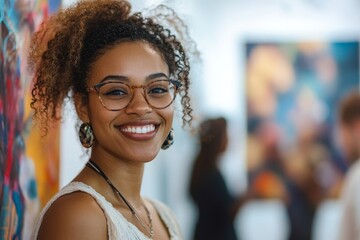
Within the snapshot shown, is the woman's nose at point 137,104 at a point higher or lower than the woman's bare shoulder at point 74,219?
higher

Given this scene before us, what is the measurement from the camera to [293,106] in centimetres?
805

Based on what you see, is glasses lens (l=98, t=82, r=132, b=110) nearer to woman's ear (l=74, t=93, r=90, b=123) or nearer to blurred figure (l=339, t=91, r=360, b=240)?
woman's ear (l=74, t=93, r=90, b=123)

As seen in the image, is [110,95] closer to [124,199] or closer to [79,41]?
[79,41]

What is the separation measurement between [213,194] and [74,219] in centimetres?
375

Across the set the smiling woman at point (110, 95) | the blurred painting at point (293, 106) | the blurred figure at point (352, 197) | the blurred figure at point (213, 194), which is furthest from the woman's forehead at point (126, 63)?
the blurred painting at point (293, 106)

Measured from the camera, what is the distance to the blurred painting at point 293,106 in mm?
7930

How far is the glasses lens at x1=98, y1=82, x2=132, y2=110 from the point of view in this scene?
2.11 m

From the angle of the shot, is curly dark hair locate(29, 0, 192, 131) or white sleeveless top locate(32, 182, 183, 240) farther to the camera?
curly dark hair locate(29, 0, 192, 131)

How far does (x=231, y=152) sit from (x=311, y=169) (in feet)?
2.66

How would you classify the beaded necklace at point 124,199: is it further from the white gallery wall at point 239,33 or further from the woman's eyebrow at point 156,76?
the white gallery wall at point 239,33

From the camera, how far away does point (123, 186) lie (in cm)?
225

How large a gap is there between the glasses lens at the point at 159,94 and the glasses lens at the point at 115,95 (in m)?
0.06

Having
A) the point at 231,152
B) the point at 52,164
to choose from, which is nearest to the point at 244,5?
the point at 231,152

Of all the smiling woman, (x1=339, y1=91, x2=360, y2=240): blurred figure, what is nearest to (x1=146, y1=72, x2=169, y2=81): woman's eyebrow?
the smiling woman
